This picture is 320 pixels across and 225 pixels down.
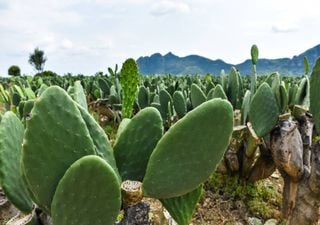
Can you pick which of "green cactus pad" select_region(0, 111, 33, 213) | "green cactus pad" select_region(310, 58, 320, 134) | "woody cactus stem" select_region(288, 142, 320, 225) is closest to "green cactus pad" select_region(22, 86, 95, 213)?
"green cactus pad" select_region(0, 111, 33, 213)

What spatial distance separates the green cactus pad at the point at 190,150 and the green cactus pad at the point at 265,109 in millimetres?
1720

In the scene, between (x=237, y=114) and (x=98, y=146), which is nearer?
(x=98, y=146)

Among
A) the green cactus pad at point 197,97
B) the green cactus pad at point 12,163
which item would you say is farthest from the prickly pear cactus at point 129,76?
the green cactus pad at point 12,163

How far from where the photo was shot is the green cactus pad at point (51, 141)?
1.10m

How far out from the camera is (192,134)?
1188mm

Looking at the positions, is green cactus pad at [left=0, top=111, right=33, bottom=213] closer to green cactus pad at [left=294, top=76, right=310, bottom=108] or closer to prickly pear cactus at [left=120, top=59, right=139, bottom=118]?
prickly pear cactus at [left=120, top=59, right=139, bottom=118]

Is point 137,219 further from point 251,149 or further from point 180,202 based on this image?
point 251,149

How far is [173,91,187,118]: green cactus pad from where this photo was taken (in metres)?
3.78

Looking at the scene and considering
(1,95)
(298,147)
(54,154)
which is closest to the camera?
(54,154)

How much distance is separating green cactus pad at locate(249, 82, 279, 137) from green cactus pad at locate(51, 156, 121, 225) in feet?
6.27

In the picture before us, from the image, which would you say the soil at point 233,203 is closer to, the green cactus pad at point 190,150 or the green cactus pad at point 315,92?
the green cactus pad at point 315,92

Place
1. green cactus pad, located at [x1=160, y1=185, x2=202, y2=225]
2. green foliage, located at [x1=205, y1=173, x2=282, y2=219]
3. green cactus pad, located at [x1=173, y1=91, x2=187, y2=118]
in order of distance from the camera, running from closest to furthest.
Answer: green cactus pad, located at [x1=160, y1=185, x2=202, y2=225] → green foliage, located at [x1=205, y1=173, x2=282, y2=219] → green cactus pad, located at [x1=173, y1=91, x2=187, y2=118]

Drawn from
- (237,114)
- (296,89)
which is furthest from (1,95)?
(296,89)

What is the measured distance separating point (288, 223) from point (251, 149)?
594mm
